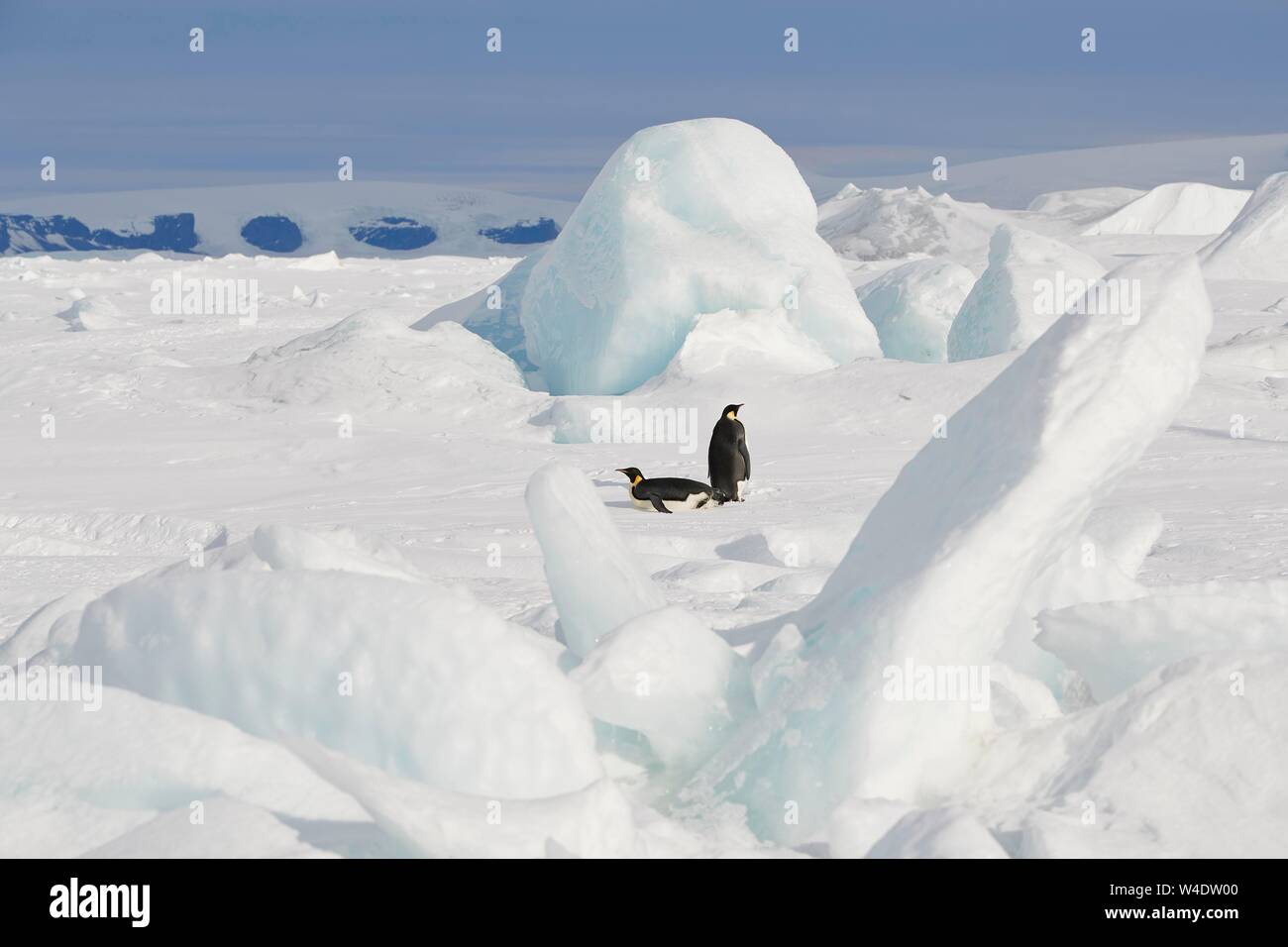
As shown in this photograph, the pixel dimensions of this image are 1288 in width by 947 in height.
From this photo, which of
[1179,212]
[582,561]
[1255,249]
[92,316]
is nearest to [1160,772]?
[582,561]

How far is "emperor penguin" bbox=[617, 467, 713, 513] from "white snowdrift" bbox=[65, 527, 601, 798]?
543cm

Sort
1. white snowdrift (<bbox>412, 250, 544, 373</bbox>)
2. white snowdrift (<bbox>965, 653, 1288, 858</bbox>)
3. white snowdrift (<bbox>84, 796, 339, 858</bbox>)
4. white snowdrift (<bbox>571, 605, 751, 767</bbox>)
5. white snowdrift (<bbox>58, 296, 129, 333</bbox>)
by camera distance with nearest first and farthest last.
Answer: white snowdrift (<bbox>84, 796, 339, 858</bbox>) → white snowdrift (<bbox>965, 653, 1288, 858</bbox>) → white snowdrift (<bbox>571, 605, 751, 767</bbox>) → white snowdrift (<bbox>412, 250, 544, 373</bbox>) → white snowdrift (<bbox>58, 296, 129, 333</bbox>)

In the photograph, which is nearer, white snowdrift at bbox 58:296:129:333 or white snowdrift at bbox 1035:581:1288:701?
white snowdrift at bbox 1035:581:1288:701

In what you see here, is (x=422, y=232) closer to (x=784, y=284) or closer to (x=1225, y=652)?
(x=784, y=284)

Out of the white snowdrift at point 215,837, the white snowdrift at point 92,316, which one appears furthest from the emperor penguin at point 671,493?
the white snowdrift at point 92,316

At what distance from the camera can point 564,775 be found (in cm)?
290

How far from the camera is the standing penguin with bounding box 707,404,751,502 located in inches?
355

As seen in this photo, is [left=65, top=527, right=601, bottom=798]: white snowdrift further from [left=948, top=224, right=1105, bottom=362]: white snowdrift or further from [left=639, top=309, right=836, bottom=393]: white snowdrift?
[left=948, top=224, right=1105, bottom=362]: white snowdrift

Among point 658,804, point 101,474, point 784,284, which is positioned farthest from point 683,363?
point 658,804

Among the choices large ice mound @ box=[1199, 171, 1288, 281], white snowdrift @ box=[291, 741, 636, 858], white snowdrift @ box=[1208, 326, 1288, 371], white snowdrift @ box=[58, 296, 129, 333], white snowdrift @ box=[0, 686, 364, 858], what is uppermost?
white snowdrift @ box=[291, 741, 636, 858]

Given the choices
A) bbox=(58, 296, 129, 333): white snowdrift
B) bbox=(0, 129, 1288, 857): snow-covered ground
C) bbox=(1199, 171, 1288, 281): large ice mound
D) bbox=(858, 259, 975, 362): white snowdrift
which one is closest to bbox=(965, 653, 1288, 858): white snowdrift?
bbox=(0, 129, 1288, 857): snow-covered ground

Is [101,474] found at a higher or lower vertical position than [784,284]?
lower

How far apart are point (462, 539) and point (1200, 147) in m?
60.7
